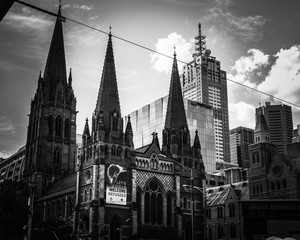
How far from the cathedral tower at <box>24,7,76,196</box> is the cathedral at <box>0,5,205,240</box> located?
0.23 metres

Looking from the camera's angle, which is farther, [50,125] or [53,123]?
[50,125]

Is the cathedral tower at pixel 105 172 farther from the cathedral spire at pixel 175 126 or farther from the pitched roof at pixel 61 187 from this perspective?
the cathedral spire at pixel 175 126

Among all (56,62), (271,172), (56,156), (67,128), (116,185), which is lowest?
(116,185)

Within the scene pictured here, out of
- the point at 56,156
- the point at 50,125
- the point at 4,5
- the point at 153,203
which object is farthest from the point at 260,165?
the point at 4,5

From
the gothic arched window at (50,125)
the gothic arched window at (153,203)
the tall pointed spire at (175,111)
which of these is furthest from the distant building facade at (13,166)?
the gothic arched window at (153,203)

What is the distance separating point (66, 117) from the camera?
9431 centimetres

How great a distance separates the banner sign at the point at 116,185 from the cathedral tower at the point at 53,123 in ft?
88.3

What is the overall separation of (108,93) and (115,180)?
15.2m

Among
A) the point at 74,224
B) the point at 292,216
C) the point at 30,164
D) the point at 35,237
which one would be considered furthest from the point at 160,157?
the point at 30,164

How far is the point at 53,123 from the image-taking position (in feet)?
304

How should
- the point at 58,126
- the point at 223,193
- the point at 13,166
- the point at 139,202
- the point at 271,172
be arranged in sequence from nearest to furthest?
1. the point at 139,202
2. the point at 223,193
3. the point at 271,172
4. the point at 58,126
5. the point at 13,166

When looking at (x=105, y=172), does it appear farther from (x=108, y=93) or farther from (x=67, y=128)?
(x=67, y=128)

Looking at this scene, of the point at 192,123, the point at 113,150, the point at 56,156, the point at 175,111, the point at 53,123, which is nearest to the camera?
the point at 113,150

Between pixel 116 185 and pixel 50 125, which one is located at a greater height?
pixel 50 125
